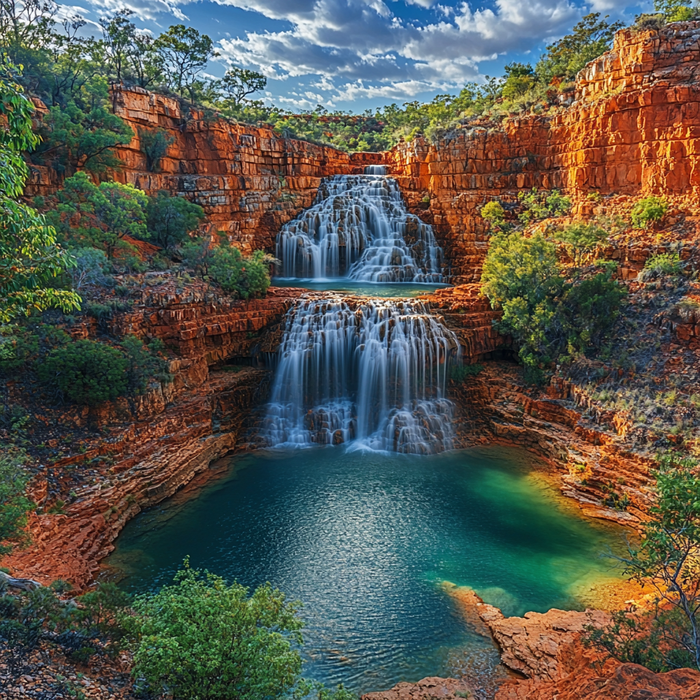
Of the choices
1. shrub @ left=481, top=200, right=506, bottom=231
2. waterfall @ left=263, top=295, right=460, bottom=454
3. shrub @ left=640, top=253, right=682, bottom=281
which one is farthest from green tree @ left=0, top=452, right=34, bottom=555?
shrub @ left=481, top=200, right=506, bottom=231

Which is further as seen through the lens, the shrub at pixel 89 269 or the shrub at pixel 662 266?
the shrub at pixel 662 266

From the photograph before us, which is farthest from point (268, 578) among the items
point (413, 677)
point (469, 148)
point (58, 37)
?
point (58, 37)

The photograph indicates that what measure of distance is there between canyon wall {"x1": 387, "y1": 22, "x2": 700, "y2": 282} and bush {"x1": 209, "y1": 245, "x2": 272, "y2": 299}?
15.0 m

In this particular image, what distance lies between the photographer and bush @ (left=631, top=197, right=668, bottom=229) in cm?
2645

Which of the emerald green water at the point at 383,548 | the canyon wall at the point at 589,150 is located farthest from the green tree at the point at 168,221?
the canyon wall at the point at 589,150

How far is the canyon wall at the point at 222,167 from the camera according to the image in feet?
113

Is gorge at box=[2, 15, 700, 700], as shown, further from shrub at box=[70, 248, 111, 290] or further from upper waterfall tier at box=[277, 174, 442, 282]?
shrub at box=[70, 248, 111, 290]

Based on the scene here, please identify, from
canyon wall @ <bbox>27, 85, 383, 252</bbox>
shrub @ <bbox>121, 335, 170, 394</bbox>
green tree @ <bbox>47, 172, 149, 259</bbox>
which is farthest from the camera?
canyon wall @ <bbox>27, 85, 383, 252</bbox>

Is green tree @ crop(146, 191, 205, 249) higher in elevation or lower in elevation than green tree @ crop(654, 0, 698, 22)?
lower

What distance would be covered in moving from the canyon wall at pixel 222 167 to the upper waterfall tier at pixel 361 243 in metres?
2.08

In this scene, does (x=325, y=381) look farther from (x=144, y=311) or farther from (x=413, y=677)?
(x=413, y=677)

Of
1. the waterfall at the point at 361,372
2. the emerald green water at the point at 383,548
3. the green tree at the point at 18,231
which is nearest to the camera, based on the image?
the green tree at the point at 18,231

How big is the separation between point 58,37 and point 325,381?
28949 millimetres

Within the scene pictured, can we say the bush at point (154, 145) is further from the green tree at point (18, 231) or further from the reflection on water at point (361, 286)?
the green tree at point (18, 231)
